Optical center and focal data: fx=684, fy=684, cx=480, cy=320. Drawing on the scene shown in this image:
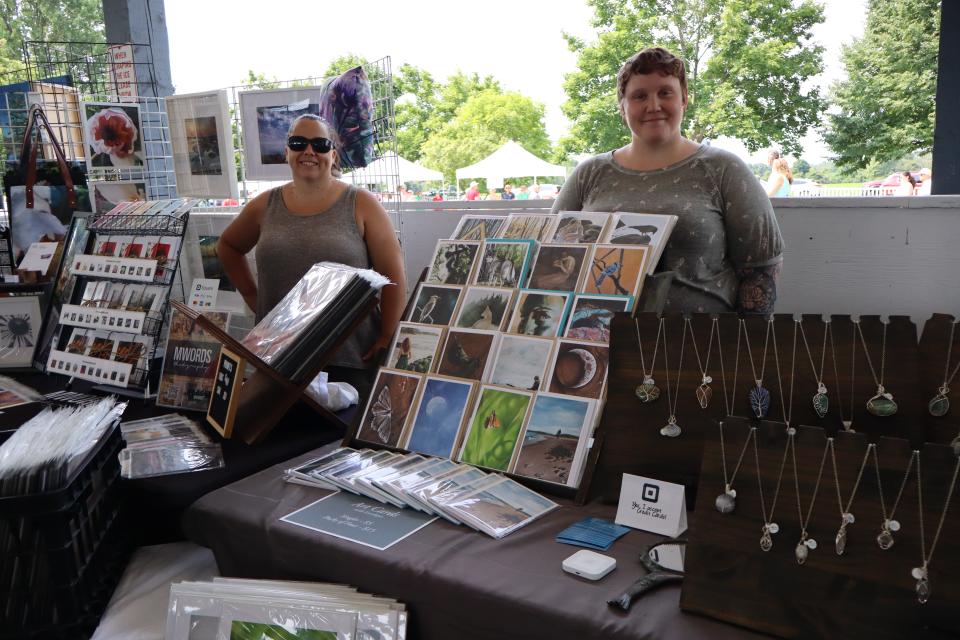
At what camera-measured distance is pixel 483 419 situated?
132cm

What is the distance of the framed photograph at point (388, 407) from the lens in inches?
55.7

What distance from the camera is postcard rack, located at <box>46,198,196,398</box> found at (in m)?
2.04

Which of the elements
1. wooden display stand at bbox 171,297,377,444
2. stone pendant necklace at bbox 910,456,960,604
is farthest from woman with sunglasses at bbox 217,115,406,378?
stone pendant necklace at bbox 910,456,960,604

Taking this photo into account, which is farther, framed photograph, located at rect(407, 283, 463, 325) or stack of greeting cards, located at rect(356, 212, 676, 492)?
framed photograph, located at rect(407, 283, 463, 325)

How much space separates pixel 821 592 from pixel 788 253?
1609 millimetres

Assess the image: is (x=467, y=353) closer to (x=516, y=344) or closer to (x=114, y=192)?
(x=516, y=344)

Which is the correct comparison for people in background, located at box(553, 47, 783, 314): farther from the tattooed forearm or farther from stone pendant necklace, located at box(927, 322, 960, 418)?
stone pendant necklace, located at box(927, 322, 960, 418)

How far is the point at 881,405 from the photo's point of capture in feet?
3.13

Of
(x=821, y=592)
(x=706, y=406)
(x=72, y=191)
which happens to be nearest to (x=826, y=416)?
(x=706, y=406)

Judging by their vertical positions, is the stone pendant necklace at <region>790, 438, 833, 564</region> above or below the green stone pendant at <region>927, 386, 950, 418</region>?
below

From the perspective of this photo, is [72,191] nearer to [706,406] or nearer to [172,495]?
[172,495]

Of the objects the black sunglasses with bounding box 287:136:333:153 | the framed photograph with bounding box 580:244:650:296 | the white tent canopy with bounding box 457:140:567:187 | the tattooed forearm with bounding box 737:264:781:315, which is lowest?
the tattooed forearm with bounding box 737:264:781:315

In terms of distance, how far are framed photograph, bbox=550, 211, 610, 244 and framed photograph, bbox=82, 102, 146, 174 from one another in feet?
7.89

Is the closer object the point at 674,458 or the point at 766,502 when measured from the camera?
the point at 766,502
